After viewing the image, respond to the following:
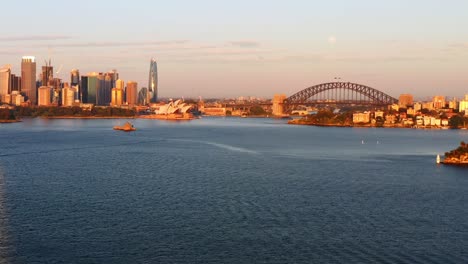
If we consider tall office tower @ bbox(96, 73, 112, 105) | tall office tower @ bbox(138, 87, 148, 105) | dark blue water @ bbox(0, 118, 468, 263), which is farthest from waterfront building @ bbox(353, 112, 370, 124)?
tall office tower @ bbox(138, 87, 148, 105)

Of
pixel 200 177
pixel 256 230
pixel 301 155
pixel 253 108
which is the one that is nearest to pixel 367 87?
pixel 253 108

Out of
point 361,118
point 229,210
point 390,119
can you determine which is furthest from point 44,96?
point 229,210

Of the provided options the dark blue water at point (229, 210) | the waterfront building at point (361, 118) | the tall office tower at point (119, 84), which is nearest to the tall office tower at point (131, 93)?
the tall office tower at point (119, 84)

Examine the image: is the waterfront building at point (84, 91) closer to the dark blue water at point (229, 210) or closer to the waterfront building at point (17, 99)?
the waterfront building at point (17, 99)

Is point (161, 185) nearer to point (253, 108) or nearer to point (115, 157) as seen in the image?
point (115, 157)

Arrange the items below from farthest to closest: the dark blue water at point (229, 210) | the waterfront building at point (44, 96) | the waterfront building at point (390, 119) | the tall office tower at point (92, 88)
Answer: the tall office tower at point (92, 88)
the waterfront building at point (44, 96)
the waterfront building at point (390, 119)
the dark blue water at point (229, 210)

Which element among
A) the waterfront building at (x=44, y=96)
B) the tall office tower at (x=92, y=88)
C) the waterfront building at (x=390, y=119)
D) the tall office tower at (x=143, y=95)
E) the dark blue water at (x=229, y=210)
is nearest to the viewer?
the dark blue water at (x=229, y=210)

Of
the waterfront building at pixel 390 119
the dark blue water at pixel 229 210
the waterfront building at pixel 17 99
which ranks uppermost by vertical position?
the waterfront building at pixel 17 99

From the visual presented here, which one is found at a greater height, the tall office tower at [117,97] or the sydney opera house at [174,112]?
the tall office tower at [117,97]
